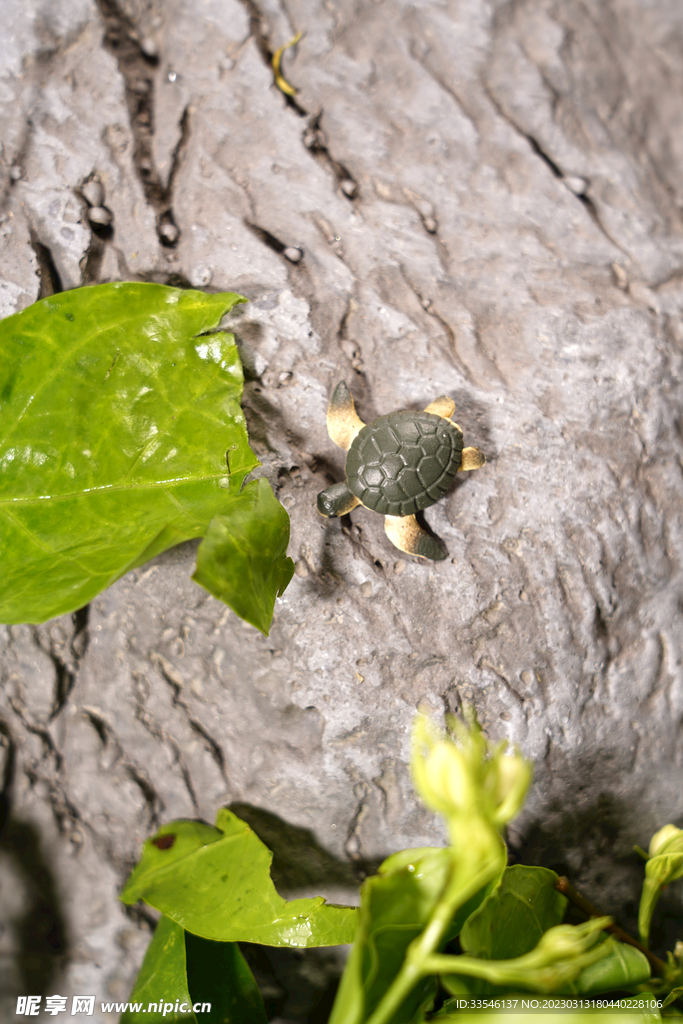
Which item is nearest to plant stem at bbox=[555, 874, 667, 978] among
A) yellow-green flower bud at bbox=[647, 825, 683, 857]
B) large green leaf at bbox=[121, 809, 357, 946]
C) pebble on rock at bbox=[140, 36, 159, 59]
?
yellow-green flower bud at bbox=[647, 825, 683, 857]

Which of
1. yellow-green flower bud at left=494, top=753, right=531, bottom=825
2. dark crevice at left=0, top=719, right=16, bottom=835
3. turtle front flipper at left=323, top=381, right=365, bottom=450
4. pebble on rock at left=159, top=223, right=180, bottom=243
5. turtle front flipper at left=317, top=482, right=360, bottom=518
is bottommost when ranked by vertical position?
dark crevice at left=0, top=719, right=16, bottom=835

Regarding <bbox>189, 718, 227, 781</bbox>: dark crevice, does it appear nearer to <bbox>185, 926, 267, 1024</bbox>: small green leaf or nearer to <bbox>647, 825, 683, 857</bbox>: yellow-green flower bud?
<bbox>185, 926, 267, 1024</bbox>: small green leaf

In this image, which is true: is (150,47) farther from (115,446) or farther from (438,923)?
(438,923)

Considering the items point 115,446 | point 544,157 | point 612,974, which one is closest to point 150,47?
point 544,157

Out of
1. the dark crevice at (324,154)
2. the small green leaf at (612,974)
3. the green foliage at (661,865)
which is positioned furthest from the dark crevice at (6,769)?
the dark crevice at (324,154)

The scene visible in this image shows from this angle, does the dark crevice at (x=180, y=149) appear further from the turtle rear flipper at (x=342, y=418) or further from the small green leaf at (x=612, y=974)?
the small green leaf at (x=612, y=974)
